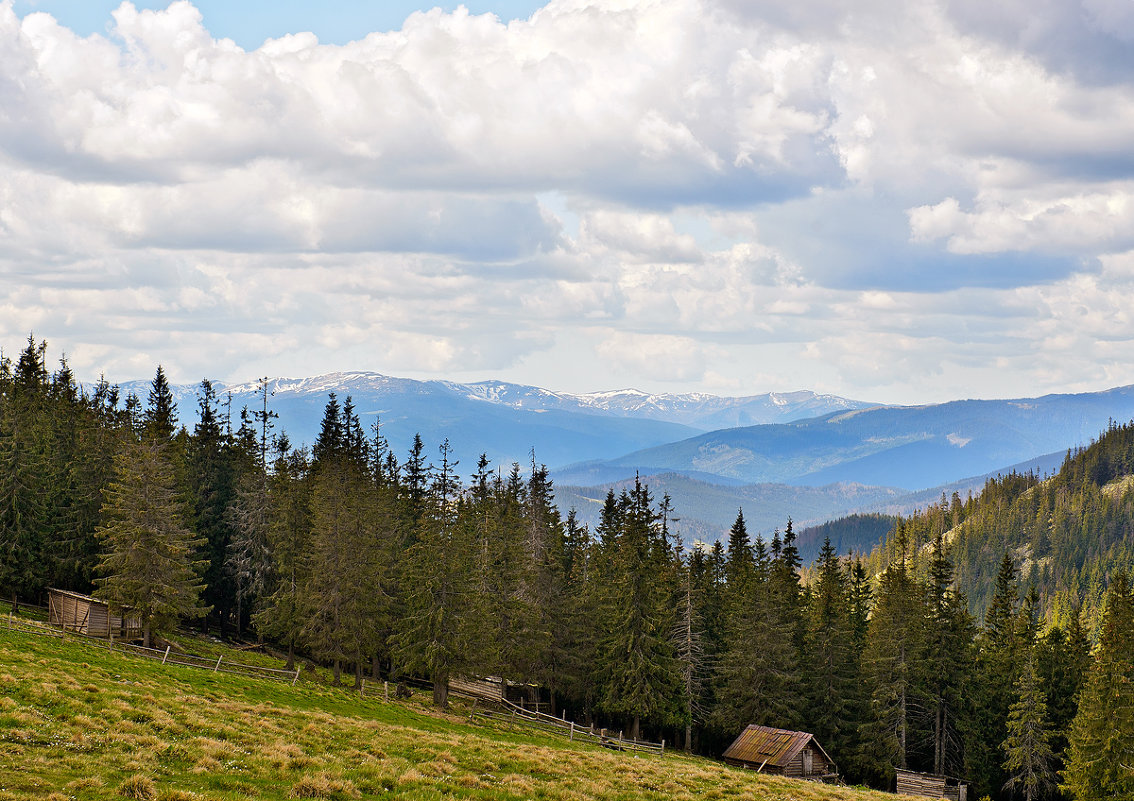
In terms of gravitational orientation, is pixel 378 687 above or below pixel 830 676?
below

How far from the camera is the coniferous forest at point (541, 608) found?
60.8m

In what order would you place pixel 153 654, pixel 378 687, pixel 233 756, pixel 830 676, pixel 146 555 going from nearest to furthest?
pixel 233 756 → pixel 153 654 → pixel 146 555 → pixel 378 687 → pixel 830 676

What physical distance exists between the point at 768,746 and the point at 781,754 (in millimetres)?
1855

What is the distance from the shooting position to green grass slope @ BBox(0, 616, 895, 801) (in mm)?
20266

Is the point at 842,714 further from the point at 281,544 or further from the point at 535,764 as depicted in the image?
the point at 535,764

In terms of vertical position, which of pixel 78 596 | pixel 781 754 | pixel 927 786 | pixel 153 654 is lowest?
pixel 927 786

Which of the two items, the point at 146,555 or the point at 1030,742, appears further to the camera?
the point at 1030,742

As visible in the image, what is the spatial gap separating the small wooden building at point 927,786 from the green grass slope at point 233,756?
3452 cm

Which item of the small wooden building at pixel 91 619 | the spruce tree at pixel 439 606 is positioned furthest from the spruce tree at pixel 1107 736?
the small wooden building at pixel 91 619

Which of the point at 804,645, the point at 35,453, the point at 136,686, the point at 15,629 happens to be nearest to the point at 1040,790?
the point at 804,645

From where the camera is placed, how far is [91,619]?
6081 cm

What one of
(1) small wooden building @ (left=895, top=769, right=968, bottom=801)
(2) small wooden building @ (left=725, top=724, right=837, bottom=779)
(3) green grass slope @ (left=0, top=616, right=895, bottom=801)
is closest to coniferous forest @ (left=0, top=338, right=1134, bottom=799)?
(1) small wooden building @ (left=895, top=769, right=968, bottom=801)

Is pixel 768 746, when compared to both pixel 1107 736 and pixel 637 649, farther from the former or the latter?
pixel 1107 736

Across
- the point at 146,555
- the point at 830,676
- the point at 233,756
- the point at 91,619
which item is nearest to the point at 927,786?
the point at 830,676
